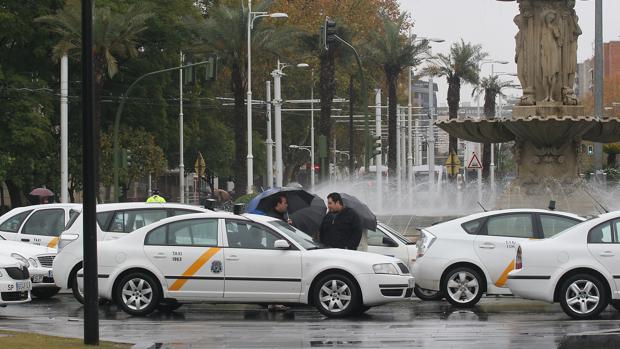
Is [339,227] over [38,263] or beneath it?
over

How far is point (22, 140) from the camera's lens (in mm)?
55156

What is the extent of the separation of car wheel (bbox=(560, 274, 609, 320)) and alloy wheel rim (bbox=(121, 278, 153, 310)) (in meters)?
5.28

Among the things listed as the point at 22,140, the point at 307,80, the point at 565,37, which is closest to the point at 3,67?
the point at 22,140

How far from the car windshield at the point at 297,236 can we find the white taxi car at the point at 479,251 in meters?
1.82

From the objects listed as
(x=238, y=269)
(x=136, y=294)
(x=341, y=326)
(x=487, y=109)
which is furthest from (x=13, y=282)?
(x=487, y=109)

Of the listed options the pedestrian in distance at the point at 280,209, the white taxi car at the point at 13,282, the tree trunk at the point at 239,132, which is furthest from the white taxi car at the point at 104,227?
the tree trunk at the point at 239,132

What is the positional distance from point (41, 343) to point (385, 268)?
210 inches

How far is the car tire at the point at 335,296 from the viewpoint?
1800cm

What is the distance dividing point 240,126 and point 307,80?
1455 inches

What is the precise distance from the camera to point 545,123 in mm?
33219

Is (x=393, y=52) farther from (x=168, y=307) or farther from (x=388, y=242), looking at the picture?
(x=168, y=307)

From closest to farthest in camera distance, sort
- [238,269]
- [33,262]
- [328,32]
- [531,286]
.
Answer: [531,286] < [238,269] < [33,262] < [328,32]

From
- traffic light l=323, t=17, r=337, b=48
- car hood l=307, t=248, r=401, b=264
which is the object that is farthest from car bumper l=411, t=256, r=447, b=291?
traffic light l=323, t=17, r=337, b=48

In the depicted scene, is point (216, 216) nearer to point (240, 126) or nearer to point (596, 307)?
point (596, 307)
